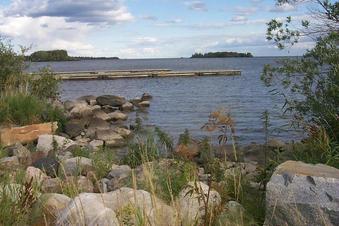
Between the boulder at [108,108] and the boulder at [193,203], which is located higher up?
the boulder at [193,203]

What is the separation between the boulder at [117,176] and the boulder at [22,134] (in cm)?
603

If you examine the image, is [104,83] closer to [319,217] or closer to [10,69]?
[10,69]

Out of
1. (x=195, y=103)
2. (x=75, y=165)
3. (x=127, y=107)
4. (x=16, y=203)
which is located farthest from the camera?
(x=195, y=103)

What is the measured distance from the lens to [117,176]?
9.70 metres

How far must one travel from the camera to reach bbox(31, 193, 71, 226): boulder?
566 centimetres

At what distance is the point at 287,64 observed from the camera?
38.9 feet

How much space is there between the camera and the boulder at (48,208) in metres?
5.66

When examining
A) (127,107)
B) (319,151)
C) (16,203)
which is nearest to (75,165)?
(319,151)

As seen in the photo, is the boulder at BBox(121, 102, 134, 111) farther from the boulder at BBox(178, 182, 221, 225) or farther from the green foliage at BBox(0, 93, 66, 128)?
the boulder at BBox(178, 182, 221, 225)

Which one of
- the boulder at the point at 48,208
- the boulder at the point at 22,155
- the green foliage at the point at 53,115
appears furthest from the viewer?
the green foliage at the point at 53,115

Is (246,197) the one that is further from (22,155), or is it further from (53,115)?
(53,115)

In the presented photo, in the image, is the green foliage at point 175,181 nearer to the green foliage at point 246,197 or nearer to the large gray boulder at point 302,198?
the green foliage at point 246,197

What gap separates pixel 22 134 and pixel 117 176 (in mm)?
7883

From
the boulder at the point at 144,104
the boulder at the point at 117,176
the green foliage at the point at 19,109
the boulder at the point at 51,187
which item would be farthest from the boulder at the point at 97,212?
the boulder at the point at 144,104
